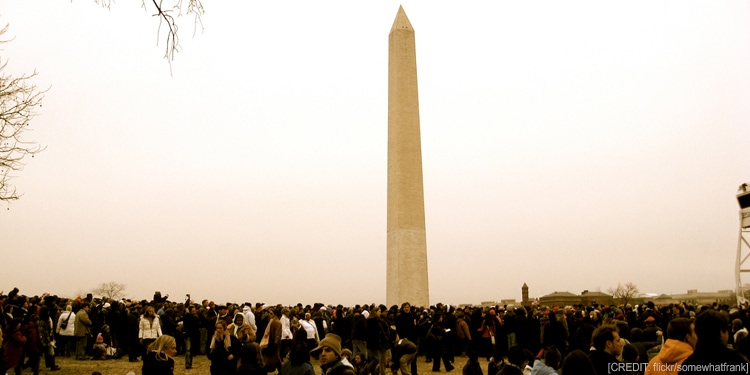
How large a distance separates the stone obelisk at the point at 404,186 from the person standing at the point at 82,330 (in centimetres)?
1419

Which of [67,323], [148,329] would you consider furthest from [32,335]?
[67,323]

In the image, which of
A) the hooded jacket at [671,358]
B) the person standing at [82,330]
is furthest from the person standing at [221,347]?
the person standing at [82,330]

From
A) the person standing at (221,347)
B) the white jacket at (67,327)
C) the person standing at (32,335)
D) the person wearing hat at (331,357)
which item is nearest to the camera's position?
the person wearing hat at (331,357)

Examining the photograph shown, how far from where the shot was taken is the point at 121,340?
16.8 meters

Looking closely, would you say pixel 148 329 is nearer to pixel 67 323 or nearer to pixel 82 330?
pixel 82 330

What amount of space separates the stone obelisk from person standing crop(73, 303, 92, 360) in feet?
46.5

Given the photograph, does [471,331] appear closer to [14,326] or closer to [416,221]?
[416,221]

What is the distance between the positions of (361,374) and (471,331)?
9.62 m

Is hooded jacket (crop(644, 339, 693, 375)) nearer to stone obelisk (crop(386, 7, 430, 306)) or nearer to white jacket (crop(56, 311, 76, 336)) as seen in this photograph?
white jacket (crop(56, 311, 76, 336))

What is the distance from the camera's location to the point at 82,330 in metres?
15.5

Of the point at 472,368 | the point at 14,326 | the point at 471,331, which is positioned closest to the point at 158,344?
the point at 472,368

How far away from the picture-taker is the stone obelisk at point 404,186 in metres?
27.4

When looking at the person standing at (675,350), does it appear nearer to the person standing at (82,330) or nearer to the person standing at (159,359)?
the person standing at (159,359)

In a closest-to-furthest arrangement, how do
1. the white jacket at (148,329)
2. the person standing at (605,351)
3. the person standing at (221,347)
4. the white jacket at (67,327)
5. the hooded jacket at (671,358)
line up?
the hooded jacket at (671,358)
the person standing at (605,351)
the person standing at (221,347)
the white jacket at (148,329)
the white jacket at (67,327)
